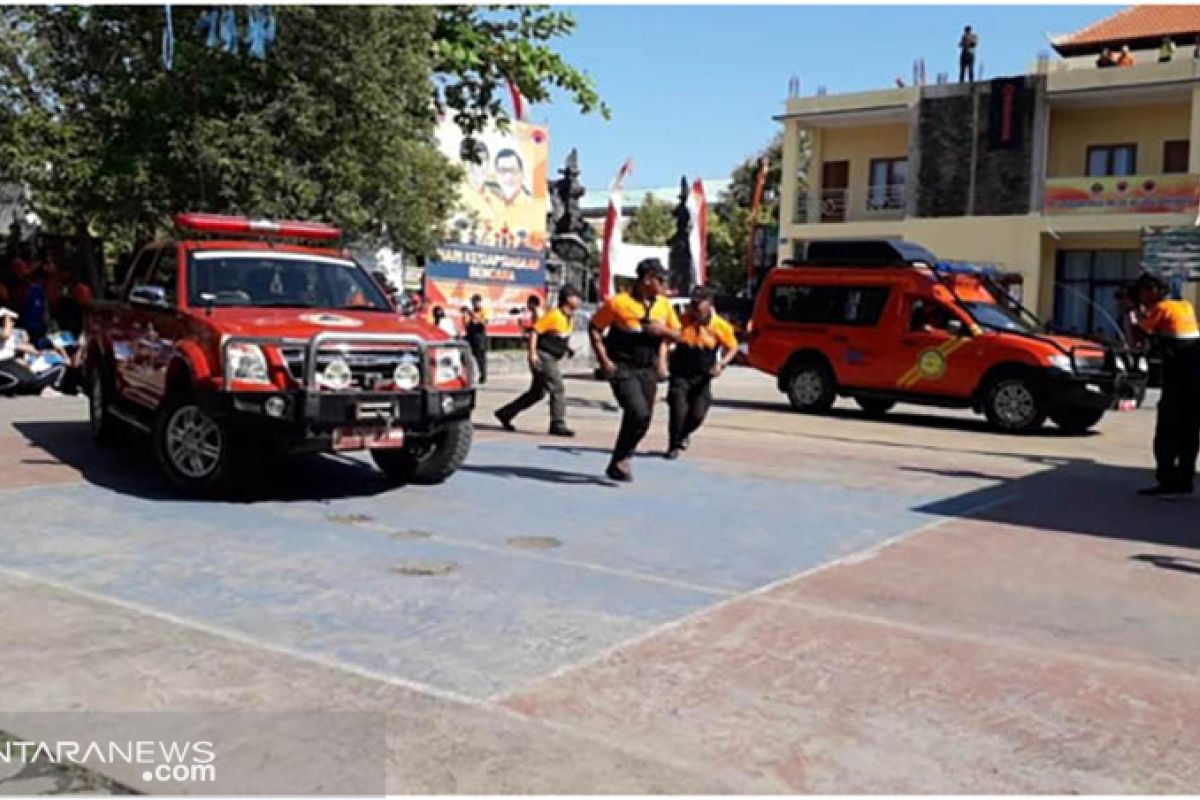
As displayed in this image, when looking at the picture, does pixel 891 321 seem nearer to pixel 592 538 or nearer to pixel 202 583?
pixel 592 538

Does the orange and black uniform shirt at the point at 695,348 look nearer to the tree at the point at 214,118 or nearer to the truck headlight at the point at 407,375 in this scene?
the truck headlight at the point at 407,375

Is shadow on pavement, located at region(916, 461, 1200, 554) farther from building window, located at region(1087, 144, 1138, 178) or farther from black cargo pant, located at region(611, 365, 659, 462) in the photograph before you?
building window, located at region(1087, 144, 1138, 178)

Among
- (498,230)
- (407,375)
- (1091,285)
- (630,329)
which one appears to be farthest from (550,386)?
(1091,285)

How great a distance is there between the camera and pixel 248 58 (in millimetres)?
17578

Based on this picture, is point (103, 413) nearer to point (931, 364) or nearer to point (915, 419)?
point (931, 364)

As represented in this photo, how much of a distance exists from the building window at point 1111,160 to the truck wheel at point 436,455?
28.9m

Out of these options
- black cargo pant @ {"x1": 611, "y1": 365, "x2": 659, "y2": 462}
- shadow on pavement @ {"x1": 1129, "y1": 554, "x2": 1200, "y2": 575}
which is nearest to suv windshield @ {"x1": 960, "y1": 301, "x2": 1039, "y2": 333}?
black cargo pant @ {"x1": 611, "y1": 365, "x2": 659, "y2": 462}

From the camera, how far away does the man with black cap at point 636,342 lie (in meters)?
9.37

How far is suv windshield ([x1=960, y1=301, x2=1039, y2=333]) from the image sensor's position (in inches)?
621

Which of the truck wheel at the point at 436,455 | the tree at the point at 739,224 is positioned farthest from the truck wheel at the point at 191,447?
the tree at the point at 739,224

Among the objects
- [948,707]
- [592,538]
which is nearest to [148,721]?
[948,707]

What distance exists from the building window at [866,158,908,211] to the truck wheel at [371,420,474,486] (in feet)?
99.0

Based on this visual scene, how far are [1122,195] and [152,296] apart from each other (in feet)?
94.7

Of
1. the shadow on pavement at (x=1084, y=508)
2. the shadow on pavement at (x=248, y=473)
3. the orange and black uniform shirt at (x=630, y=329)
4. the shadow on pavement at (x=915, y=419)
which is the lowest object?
the shadow on pavement at (x=915, y=419)
